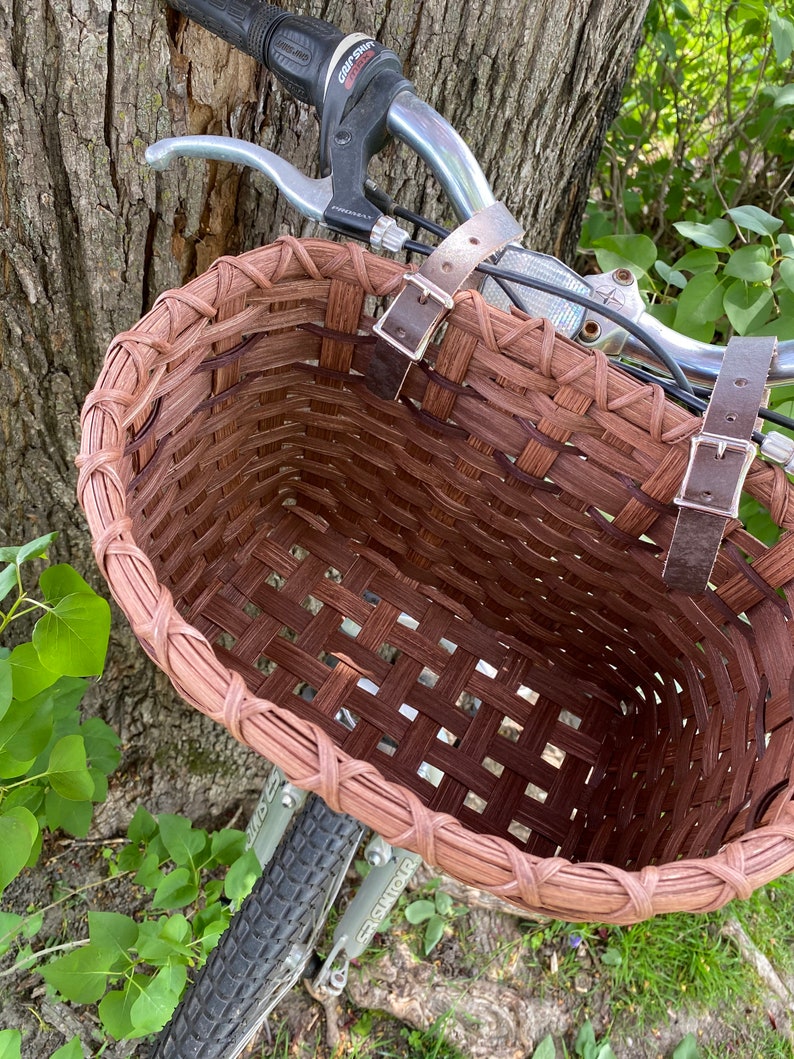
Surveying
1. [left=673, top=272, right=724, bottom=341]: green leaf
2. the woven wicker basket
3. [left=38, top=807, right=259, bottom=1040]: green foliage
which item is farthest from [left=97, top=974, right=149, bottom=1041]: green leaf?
[left=673, top=272, right=724, bottom=341]: green leaf

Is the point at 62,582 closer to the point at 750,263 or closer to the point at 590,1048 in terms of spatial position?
the point at 750,263

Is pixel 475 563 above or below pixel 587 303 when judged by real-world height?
below

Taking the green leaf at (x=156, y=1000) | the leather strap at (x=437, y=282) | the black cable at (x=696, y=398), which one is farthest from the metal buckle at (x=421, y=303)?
the green leaf at (x=156, y=1000)

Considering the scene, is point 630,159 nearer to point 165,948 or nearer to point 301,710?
point 301,710

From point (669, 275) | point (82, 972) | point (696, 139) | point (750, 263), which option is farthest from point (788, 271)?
point (696, 139)

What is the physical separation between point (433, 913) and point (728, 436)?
2.98 feet

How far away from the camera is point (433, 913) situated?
1206 mm

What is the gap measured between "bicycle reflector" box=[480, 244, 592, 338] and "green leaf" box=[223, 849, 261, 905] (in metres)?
0.58

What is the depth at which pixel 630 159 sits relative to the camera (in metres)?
1.53

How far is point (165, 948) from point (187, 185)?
0.74 m

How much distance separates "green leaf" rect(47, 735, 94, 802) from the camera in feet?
2.46

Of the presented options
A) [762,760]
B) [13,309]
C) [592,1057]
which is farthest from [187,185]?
[592,1057]

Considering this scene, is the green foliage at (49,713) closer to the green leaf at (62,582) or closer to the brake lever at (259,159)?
the green leaf at (62,582)

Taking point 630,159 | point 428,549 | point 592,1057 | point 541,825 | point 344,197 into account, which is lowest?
point 592,1057
